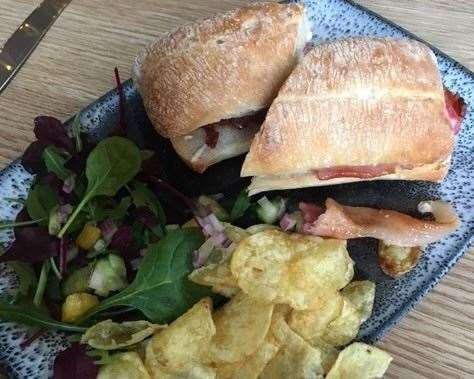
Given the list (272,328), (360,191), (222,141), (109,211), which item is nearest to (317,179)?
(360,191)

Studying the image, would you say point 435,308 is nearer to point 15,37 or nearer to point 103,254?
point 103,254

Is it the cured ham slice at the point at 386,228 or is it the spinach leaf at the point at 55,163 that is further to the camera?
the spinach leaf at the point at 55,163

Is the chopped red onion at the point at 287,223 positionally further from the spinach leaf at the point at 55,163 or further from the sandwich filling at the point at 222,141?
the spinach leaf at the point at 55,163

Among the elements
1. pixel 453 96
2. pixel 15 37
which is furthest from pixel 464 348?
pixel 15 37

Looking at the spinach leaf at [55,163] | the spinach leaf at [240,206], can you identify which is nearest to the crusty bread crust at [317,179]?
the spinach leaf at [240,206]

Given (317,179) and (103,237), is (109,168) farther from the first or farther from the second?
(317,179)

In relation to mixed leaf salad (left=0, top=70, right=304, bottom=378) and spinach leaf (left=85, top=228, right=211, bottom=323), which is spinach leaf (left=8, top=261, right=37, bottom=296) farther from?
spinach leaf (left=85, top=228, right=211, bottom=323)

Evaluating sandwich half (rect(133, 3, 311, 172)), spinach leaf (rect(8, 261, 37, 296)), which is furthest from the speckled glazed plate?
sandwich half (rect(133, 3, 311, 172))
